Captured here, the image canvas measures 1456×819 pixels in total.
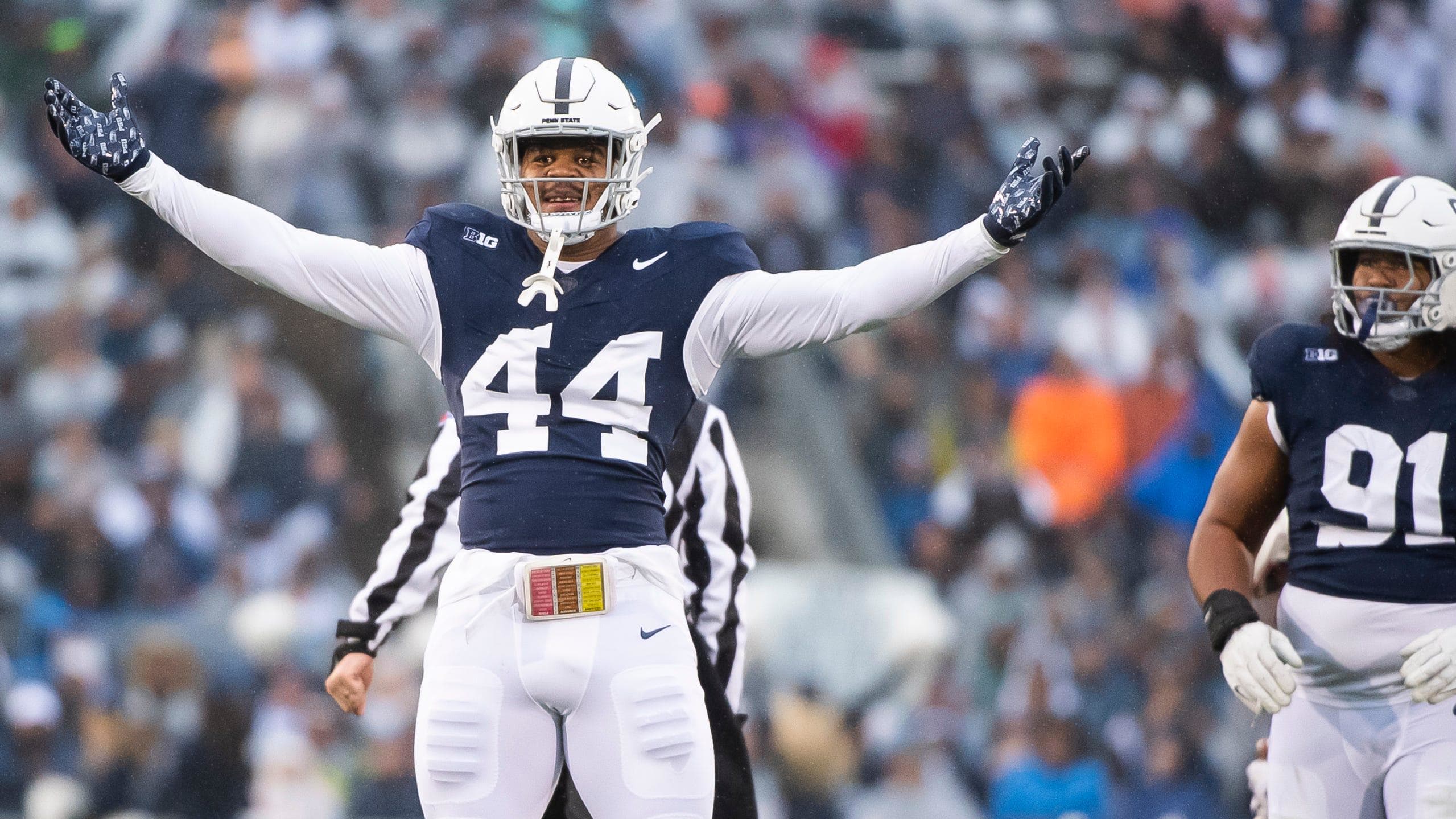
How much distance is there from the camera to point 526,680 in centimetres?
261

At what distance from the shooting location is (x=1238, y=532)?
3299 mm

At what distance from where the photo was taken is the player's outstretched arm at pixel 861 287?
267 centimetres

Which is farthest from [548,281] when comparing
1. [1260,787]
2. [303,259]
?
[1260,787]

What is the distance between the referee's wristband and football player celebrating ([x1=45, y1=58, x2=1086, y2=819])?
2.90 feet

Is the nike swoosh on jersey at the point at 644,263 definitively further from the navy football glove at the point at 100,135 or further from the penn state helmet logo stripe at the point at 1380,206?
the penn state helmet logo stripe at the point at 1380,206

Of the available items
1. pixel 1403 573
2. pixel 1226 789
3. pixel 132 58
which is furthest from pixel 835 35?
pixel 1403 573

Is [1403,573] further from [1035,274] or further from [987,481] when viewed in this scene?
[1035,274]

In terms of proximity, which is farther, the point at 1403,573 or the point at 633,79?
the point at 633,79

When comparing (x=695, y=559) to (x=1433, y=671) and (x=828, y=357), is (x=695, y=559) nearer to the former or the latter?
(x=1433, y=671)

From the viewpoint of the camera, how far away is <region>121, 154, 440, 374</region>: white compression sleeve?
8.91ft

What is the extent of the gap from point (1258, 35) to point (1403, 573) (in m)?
4.98

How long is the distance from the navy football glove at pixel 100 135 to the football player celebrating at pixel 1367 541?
6.84ft

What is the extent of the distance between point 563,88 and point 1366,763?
186 cm

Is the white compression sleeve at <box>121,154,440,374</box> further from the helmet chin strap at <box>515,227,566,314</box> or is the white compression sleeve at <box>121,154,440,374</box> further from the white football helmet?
the white football helmet
